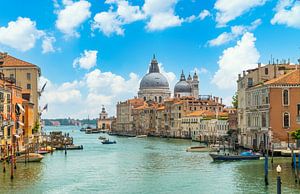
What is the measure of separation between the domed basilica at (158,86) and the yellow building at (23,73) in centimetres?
7224

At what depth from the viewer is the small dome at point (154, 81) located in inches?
4892

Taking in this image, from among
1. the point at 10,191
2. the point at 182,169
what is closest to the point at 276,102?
the point at 182,169

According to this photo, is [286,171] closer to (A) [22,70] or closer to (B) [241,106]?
(B) [241,106]

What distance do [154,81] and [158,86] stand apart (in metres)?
1.37

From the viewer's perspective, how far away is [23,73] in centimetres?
4722

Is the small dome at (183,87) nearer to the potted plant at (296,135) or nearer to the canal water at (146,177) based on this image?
the potted plant at (296,135)

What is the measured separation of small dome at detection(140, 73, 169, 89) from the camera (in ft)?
408

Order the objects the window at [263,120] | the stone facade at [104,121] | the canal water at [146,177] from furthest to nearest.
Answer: the stone facade at [104,121]
the window at [263,120]
the canal water at [146,177]

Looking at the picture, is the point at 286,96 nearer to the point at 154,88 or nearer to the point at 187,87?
the point at 187,87

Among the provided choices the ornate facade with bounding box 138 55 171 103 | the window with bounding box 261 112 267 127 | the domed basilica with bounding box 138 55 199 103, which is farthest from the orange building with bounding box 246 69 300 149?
the ornate facade with bounding box 138 55 171 103

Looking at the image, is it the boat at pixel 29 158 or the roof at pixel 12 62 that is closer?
the boat at pixel 29 158

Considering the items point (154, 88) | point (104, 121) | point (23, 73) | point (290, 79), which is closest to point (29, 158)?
point (23, 73)

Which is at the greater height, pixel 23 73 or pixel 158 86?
pixel 158 86

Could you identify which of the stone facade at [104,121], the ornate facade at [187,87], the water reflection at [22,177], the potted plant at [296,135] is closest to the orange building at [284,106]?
the potted plant at [296,135]
